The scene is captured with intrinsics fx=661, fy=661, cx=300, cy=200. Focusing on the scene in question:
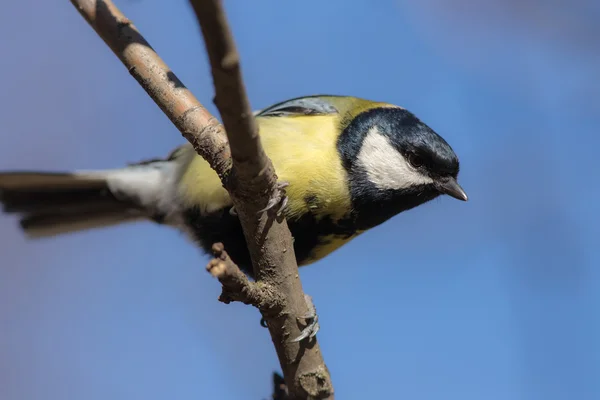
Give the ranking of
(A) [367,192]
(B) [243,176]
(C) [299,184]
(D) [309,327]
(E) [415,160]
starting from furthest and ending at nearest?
(E) [415,160] → (A) [367,192] → (C) [299,184] → (D) [309,327] → (B) [243,176]

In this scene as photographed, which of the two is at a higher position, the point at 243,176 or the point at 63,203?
the point at 63,203

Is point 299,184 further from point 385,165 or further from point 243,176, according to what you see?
point 243,176

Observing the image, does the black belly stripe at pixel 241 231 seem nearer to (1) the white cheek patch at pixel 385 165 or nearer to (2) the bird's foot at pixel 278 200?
(1) the white cheek patch at pixel 385 165

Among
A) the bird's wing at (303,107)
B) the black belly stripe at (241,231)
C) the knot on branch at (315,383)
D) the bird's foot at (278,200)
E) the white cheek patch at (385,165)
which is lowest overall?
the knot on branch at (315,383)

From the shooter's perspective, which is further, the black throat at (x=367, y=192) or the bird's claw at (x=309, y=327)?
the black throat at (x=367, y=192)

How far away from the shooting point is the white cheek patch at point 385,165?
1864mm

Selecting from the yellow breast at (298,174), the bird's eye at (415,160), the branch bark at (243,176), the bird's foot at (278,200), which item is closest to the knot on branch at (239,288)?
the branch bark at (243,176)

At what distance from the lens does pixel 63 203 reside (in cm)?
202

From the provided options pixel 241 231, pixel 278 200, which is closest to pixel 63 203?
pixel 241 231

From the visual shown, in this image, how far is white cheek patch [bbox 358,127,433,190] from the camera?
1.86 m

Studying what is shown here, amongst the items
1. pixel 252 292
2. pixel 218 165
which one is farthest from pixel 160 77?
pixel 252 292

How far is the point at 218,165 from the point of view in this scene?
1.23 metres

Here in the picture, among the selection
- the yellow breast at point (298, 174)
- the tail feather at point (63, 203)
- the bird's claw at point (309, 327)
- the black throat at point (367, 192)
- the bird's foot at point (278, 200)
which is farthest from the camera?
the tail feather at point (63, 203)

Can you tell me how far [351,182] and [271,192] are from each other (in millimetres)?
632
